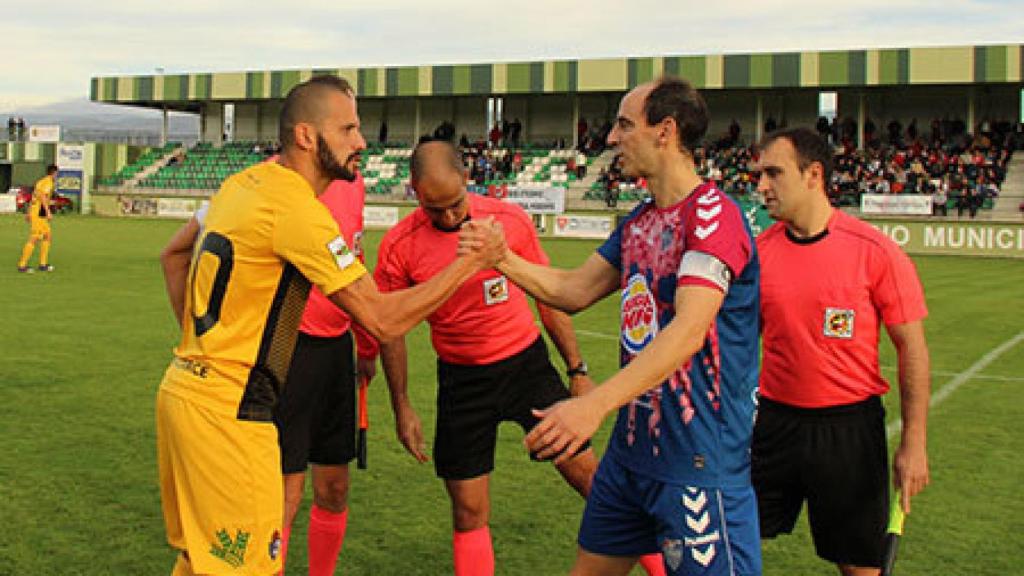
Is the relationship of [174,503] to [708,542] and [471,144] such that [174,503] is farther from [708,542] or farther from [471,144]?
[471,144]

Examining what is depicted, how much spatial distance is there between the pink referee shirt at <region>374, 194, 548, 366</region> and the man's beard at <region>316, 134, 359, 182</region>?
1.48m

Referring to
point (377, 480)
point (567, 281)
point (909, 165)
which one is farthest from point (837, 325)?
point (909, 165)

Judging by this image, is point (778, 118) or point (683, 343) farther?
point (778, 118)

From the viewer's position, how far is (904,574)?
18.0ft

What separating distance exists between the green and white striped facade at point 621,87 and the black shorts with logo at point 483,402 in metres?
30.4

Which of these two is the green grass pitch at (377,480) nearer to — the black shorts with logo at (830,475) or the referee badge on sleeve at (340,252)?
the black shorts with logo at (830,475)

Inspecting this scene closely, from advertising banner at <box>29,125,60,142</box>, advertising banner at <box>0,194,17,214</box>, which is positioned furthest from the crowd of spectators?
advertising banner at <box>29,125,60,142</box>

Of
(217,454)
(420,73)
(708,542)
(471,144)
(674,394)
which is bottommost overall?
(708,542)

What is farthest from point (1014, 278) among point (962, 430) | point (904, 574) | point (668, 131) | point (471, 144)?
point (471, 144)

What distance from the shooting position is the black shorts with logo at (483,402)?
5.01 metres

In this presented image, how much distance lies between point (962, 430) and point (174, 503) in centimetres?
709

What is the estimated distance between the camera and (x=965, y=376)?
37.5ft

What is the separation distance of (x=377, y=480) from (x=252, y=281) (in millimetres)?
3915

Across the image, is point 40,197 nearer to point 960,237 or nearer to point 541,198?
point 541,198
